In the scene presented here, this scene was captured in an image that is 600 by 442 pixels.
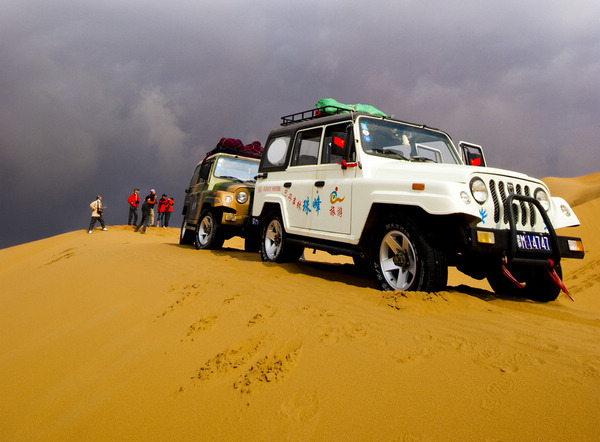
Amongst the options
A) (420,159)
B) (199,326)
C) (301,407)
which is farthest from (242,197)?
(301,407)

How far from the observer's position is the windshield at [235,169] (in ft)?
33.6

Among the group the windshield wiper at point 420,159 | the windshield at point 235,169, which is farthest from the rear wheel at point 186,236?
the windshield wiper at point 420,159

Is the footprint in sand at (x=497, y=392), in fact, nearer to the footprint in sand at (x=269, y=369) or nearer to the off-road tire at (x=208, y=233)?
the footprint in sand at (x=269, y=369)

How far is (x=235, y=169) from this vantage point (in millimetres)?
10422

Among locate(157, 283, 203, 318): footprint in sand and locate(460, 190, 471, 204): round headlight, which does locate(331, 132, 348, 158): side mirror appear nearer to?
locate(460, 190, 471, 204): round headlight

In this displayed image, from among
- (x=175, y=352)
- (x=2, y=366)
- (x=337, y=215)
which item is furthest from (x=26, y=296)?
(x=337, y=215)

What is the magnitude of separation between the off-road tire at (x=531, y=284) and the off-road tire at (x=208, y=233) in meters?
5.69

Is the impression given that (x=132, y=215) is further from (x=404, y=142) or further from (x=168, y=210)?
(x=404, y=142)

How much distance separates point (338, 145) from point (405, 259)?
5.32 ft

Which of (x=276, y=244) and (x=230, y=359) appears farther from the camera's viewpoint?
(x=276, y=244)

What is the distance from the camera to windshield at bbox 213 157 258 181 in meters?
10.2

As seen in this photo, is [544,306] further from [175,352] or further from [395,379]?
[175,352]

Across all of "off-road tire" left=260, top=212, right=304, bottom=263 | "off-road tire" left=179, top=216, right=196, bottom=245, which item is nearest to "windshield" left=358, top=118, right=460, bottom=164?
"off-road tire" left=260, top=212, right=304, bottom=263

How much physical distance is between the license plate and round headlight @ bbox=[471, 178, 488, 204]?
1.59 ft
